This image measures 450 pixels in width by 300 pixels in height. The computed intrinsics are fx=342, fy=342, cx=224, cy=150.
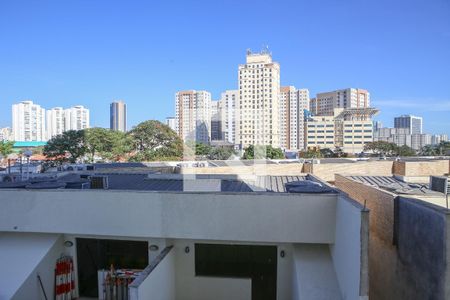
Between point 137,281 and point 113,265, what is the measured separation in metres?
2.36

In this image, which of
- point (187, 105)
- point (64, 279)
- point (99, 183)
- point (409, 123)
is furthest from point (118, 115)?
point (64, 279)

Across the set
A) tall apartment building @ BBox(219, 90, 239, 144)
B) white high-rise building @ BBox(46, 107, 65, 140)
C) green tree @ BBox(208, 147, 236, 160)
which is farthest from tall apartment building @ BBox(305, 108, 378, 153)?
white high-rise building @ BBox(46, 107, 65, 140)

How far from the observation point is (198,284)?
7113 mm

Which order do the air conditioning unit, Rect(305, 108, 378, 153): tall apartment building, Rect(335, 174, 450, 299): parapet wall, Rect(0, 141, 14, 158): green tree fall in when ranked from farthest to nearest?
1. Rect(305, 108, 378, 153): tall apartment building
2. Rect(0, 141, 14, 158): green tree
3. the air conditioning unit
4. Rect(335, 174, 450, 299): parapet wall

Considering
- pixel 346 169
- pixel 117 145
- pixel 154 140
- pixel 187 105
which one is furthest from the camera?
pixel 187 105

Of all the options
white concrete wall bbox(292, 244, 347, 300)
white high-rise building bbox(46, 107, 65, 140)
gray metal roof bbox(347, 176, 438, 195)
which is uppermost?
white high-rise building bbox(46, 107, 65, 140)

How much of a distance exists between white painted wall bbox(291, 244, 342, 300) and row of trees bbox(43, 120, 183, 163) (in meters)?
30.2

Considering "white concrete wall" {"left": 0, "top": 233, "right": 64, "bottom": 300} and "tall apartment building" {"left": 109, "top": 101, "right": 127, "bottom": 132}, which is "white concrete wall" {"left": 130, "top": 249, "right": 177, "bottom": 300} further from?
"tall apartment building" {"left": 109, "top": 101, "right": 127, "bottom": 132}

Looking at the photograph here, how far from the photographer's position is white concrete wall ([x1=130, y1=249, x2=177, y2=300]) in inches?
209

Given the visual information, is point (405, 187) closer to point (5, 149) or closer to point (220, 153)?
point (220, 153)

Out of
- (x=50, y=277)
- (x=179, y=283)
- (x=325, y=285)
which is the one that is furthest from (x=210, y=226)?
(x=50, y=277)

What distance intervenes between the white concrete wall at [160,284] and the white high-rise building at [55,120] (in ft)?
291

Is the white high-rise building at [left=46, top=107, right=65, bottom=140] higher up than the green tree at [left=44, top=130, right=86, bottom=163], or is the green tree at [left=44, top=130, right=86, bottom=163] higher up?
the white high-rise building at [left=46, top=107, right=65, bottom=140]

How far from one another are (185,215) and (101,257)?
2411mm
